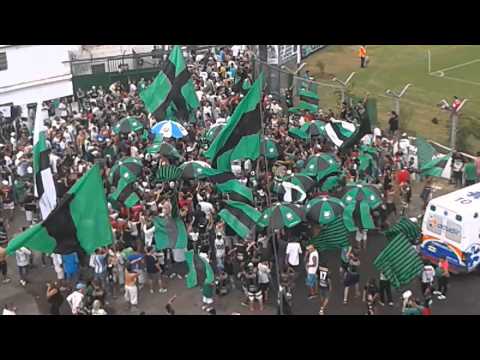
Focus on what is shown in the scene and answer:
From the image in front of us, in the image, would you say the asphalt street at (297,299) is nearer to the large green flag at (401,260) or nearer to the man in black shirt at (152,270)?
the man in black shirt at (152,270)

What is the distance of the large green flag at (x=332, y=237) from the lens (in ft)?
52.1

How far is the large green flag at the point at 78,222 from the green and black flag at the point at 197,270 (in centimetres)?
240

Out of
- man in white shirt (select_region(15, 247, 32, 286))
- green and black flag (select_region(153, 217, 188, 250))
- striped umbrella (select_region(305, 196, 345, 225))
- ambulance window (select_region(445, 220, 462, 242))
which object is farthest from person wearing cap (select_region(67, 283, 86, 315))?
ambulance window (select_region(445, 220, 462, 242))

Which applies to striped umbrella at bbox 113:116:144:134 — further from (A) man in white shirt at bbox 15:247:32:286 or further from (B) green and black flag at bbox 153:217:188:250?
(B) green and black flag at bbox 153:217:188:250

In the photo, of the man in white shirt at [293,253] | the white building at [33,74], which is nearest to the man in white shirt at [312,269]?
the man in white shirt at [293,253]

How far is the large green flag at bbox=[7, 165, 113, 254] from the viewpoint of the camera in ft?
44.9

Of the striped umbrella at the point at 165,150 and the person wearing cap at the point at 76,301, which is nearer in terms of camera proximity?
the person wearing cap at the point at 76,301

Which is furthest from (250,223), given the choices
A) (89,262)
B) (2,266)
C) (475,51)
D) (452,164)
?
(475,51)

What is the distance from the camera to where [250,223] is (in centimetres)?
1650

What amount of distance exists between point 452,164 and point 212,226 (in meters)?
8.42

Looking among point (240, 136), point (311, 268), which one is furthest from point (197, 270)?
point (240, 136)

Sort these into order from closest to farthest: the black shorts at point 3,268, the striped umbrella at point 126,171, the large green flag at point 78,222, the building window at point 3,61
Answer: the large green flag at point 78,222, the black shorts at point 3,268, the striped umbrella at point 126,171, the building window at point 3,61

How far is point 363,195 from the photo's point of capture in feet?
55.4

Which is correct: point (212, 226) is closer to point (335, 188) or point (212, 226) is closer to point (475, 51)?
point (335, 188)
